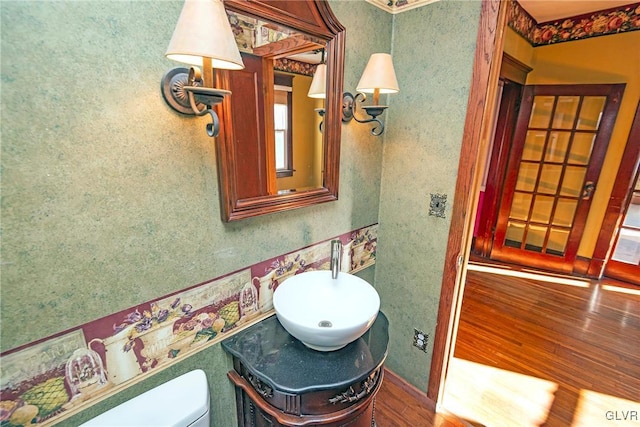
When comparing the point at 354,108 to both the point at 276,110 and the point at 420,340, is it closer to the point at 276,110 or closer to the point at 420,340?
the point at 276,110

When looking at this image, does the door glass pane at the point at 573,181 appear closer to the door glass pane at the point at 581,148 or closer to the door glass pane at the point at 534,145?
the door glass pane at the point at 581,148

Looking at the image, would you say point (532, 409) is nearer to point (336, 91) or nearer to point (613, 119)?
point (336, 91)

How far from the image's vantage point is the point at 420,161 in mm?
1501

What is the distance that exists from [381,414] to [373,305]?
0.93m

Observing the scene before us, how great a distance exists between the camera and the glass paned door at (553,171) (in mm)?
2934

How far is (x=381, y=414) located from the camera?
1646 mm

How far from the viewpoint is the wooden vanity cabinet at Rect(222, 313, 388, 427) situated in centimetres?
98

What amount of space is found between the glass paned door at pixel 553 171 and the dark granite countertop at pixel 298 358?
3.03 meters

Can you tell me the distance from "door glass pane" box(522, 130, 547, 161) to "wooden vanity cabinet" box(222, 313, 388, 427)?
3113mm

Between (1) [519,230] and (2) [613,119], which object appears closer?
(2) [613,119]

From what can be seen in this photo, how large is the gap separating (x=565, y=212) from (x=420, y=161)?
109 inches

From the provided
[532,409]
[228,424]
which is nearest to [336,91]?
[228,424]

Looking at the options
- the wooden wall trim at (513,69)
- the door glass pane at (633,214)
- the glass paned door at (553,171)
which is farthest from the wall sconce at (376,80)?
the door glass pane at (633,214)

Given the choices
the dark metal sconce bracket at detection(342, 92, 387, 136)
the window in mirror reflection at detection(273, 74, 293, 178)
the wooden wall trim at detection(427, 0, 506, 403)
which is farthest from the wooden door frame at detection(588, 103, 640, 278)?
the window in mirror reflection at detection(273, 74, 293, 178)
